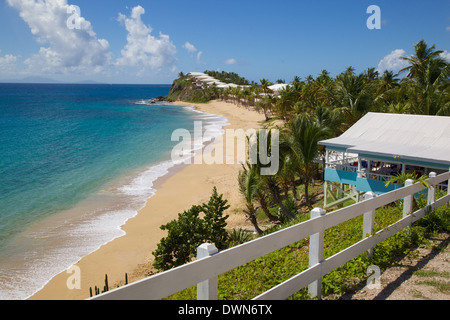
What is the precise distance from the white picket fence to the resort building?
8313 millimetres

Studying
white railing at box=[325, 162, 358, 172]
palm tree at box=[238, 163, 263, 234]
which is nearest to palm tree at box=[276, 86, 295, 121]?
white railing at box=[325, 162, 358, 172]

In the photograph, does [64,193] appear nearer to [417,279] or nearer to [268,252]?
[417,279]

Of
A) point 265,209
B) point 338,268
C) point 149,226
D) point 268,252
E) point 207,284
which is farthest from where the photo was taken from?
point 149,226

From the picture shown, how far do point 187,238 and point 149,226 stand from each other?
636cm

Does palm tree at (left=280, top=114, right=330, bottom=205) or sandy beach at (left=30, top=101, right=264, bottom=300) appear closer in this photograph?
sandy beach at (left=30, top=101, right=264, bottom=300)

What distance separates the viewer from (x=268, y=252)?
3.45m

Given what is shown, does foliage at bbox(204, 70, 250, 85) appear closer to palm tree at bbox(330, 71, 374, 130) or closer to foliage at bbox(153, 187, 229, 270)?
palm tree at bbox(330, 71, 374, 130)

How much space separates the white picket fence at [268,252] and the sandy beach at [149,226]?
30.7 ft

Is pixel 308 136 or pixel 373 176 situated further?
pixel 308 136

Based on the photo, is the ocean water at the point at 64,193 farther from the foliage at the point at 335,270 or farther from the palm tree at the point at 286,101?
the foliage at the point at 335,270

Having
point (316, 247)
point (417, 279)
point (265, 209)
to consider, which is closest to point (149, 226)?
point (265, 209)

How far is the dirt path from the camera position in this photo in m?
4.37

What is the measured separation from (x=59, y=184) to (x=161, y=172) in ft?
23.9

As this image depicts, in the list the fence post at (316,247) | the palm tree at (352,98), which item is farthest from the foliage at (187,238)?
the palm tree at (352,98)
